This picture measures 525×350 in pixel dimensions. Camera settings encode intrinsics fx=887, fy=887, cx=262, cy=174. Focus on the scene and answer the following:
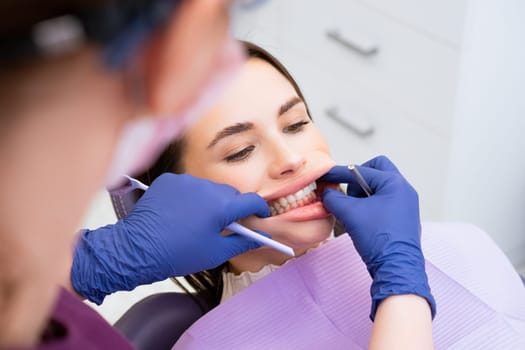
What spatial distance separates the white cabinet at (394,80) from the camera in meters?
2.25

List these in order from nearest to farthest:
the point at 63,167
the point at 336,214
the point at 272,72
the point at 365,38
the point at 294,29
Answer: the point at 63,167 < the point at 336,214 < the point at 272,72 < the point at 365,38 < the point at 294,29

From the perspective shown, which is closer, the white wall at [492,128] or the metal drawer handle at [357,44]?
the white wall at [492,128]

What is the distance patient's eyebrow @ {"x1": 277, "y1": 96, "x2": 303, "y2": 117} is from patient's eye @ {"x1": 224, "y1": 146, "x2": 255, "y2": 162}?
76 mm

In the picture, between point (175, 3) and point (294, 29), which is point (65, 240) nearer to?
point (175, 3)

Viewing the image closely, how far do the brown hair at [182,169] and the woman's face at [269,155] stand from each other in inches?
2.0

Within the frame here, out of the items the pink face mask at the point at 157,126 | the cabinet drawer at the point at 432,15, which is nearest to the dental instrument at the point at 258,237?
the pink face mask at the point at 157,126

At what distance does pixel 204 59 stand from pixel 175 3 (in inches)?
1.9

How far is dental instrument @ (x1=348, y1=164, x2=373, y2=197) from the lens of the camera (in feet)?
4.59

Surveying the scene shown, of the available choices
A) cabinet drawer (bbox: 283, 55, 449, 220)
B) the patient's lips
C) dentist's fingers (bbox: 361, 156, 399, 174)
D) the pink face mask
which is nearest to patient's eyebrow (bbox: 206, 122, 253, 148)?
the patient's lips

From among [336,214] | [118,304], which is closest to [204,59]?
[336,214]

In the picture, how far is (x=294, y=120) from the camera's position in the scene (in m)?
1.46

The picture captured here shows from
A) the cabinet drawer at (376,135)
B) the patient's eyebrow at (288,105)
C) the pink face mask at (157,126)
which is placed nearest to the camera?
the pink face mask at (157,126)

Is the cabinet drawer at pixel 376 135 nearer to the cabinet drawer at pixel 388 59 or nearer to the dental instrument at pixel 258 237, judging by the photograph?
the cabinet drawer at pixel 388 59

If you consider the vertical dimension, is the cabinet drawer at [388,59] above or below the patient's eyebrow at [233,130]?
below
